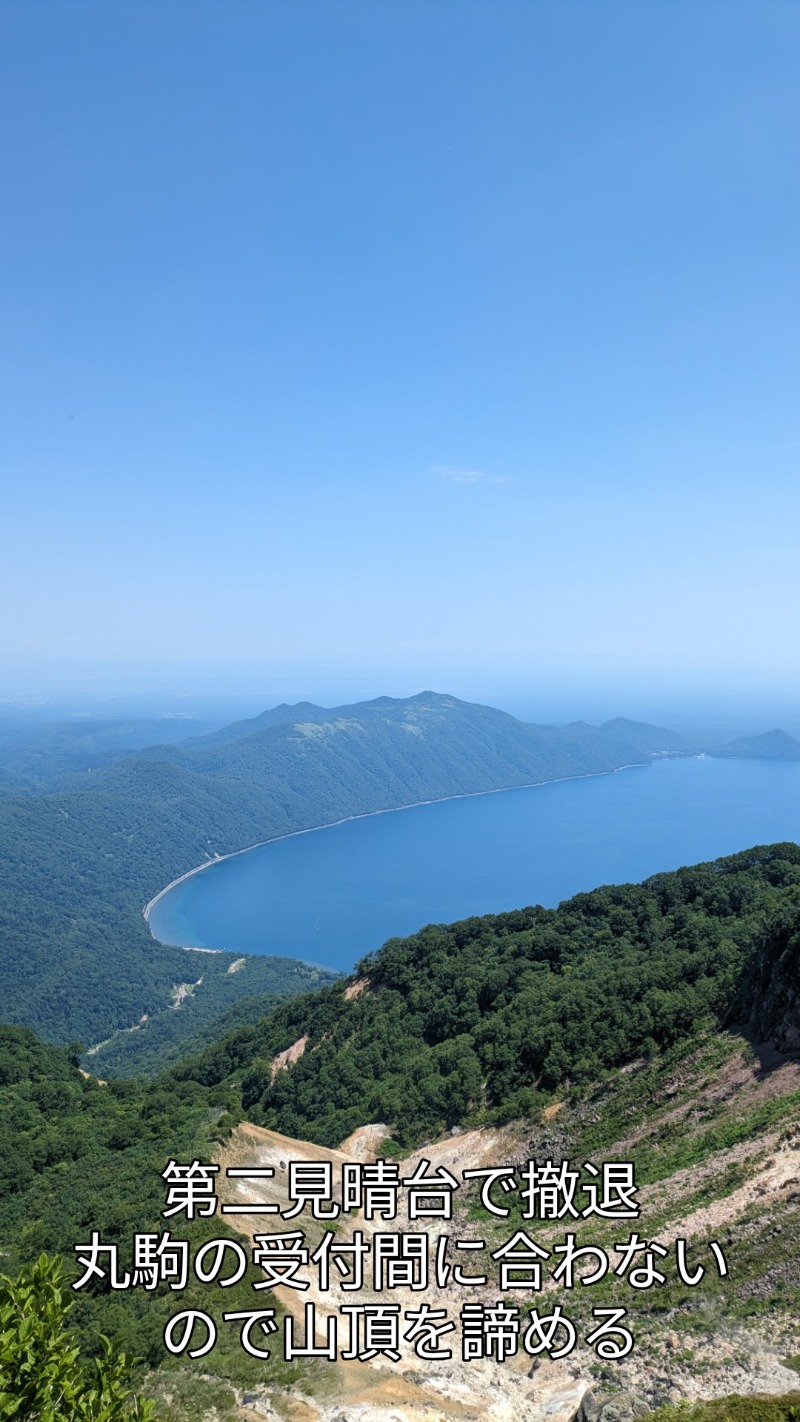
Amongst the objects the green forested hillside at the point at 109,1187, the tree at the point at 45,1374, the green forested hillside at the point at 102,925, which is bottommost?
the green forested hillside at the point at 102,925

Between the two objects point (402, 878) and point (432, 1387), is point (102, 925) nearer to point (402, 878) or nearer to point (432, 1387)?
point (402, 878)

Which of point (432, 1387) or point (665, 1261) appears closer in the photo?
point (432, 1387)

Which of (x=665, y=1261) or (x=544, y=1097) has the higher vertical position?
(x=665, y=1261)

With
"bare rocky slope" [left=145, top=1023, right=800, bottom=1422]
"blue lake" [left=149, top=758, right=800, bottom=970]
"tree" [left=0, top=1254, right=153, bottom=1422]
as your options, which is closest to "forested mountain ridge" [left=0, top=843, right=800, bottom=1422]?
"bare rocky slope" [left=145, top=1023, right=800, bottom=1422]

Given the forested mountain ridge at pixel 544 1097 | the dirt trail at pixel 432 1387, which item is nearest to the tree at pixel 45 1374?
the forested mountain ridge at pixel 544 1097


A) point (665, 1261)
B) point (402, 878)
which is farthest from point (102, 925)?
point (665, 1261)

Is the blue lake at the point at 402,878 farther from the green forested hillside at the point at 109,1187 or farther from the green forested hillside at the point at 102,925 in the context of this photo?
the green forested hillside at the point at 109,1187

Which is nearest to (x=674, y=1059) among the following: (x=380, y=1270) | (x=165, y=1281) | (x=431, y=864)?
(x=380, y=1270)

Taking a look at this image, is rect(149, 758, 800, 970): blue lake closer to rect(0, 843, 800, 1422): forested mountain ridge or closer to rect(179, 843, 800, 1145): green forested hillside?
rect(179, 843, 800, 1145): green forested hillside
